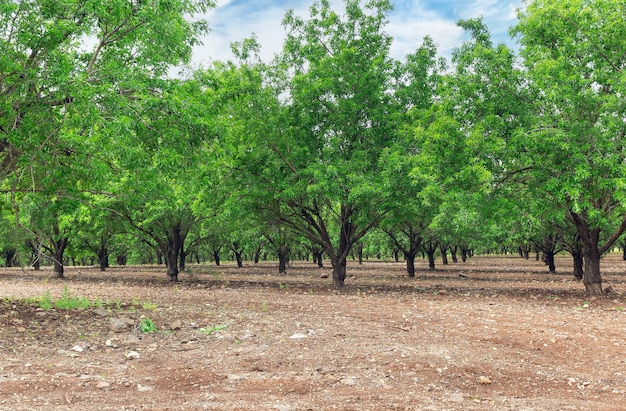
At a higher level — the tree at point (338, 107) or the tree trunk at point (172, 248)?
the tree at point (338, 107)

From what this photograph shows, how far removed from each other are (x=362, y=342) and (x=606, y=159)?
37.1 ft

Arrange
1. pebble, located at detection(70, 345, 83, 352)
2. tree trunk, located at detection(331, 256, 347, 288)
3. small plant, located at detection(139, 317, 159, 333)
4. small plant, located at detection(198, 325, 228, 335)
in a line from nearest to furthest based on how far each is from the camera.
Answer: pebble, located at detection(70, 345, 83, 352)
small plant, located at detection(198, 325, 228, 335)
small plant, located at detection(139, 317, 159, 333)
tree trunk, located at detection(331, 256, 347, 288)

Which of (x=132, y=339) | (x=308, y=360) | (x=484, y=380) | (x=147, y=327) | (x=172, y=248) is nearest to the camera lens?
(x=484, y=380)

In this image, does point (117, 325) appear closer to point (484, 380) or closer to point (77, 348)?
point (77, 348)

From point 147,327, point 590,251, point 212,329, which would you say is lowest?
point 212,329

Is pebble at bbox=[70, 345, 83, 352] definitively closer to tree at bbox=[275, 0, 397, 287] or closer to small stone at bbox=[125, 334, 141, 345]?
small stone at bbox=[125, 334, 141, 345]

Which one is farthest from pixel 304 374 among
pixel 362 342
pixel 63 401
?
pixel 63 401

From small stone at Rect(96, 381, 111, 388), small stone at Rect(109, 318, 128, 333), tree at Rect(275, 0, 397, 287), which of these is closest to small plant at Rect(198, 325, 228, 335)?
small stone at Rect(109, 318, 128, 333)

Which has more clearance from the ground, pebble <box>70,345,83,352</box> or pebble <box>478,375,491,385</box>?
pebble <box>70,345,83,352</box>

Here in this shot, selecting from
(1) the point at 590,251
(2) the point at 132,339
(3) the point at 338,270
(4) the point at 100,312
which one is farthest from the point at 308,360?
(3) the point at 338,270

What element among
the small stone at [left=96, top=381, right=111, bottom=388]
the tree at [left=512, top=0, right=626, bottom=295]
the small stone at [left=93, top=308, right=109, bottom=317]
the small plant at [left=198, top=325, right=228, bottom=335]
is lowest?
the small plant at [left=198, top=325, right=228, bottom=335]

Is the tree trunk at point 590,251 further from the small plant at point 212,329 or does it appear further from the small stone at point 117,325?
the small stone at point 117,325

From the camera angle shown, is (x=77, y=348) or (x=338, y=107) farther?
(x=338, y=107)

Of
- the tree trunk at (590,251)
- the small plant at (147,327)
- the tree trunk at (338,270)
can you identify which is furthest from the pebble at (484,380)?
the tree trunk at (338,270)
